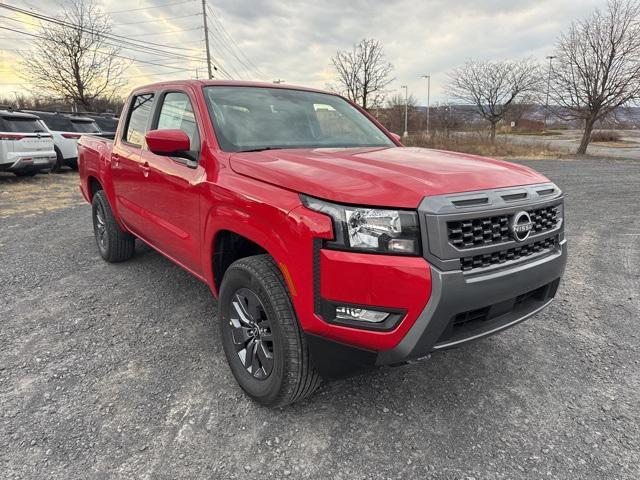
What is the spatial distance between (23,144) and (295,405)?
11.0 meters

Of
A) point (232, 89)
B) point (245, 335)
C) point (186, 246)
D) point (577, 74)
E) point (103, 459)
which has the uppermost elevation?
point (577, 74)

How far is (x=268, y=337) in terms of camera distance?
89.2 inches

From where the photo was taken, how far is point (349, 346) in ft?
6.35

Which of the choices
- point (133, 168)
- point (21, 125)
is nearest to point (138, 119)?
point (133, 168)

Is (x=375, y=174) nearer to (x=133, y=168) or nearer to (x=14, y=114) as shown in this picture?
(x=133, y=168)

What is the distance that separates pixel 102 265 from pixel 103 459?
127 inches

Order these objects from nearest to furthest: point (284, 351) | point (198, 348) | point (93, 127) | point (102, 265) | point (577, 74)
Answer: point (284, 351)
point (198, 348)
point (102, 265)
point (93, 127)
point (577, 74)

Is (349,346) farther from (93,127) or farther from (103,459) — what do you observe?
(93,127)

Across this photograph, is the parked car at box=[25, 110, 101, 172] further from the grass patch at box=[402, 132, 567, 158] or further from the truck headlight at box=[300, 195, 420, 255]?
the grass patch at box=[402, 132, 567, 158]

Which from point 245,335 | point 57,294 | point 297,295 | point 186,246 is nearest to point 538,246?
point 297,295

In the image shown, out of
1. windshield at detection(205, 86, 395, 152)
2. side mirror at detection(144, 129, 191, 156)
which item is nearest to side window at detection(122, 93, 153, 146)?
windshield at detection(205, 86, 395, 152)

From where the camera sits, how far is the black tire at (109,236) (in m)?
4.59

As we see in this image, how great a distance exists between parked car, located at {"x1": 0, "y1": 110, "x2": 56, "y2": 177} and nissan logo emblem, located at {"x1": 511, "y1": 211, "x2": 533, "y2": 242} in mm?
11551

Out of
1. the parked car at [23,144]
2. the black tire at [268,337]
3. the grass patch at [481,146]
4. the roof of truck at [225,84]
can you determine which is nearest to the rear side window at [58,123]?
the parked car at [23,144]
